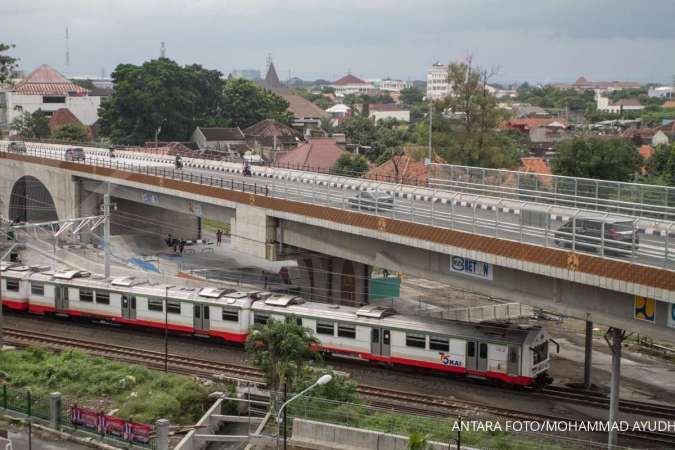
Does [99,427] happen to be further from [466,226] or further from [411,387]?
[466,226]

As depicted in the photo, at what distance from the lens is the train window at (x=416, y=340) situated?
34938mm

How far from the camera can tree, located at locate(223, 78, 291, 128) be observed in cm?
12262

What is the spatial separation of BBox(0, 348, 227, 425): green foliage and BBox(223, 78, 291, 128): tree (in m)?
88.6

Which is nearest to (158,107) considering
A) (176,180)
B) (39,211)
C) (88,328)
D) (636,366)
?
(39,211)

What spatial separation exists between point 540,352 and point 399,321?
18.5 ft

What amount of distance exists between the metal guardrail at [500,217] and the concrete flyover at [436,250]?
226 millimetres

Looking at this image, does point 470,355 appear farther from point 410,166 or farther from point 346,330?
point 410,166

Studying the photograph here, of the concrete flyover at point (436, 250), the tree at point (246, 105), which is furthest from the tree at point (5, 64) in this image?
the tree at point (246, 105)

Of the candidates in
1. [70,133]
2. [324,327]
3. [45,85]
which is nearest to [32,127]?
[70,133]

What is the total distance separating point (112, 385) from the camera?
32.2m

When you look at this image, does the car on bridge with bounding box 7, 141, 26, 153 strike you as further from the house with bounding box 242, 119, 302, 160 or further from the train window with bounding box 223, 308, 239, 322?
the train window with bounding box 223, 308, 239, 322

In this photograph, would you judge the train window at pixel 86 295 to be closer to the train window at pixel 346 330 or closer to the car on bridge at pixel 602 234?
the train window at pixel 346 330

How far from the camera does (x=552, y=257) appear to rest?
92.8 feet

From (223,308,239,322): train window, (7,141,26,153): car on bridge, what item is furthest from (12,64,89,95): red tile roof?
(223,308,239,322): train window
